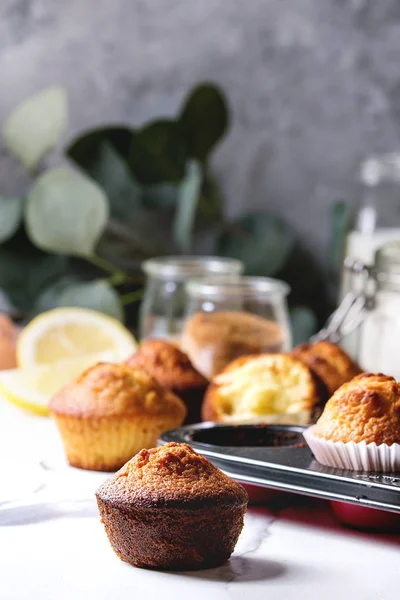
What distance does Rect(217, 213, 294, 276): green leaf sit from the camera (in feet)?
Result: 8.12

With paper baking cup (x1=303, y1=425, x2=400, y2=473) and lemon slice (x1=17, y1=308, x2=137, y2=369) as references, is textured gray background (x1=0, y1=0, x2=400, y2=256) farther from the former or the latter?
paper baking cup (x1=303, y1=425, x2=400, y2=473)

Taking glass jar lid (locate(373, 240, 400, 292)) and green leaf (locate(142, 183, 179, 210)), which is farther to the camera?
green leaf (locate(142, 183, 179, 210))

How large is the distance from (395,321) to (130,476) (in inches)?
30.2

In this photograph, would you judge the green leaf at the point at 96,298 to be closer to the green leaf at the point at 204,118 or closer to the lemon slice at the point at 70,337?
the lemon slice at the point at 70,337

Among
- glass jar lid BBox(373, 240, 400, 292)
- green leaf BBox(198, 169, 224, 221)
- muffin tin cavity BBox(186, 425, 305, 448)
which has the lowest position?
muffin tin cavity BBox(186, 425, 305, 448)

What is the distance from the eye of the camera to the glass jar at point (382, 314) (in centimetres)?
155

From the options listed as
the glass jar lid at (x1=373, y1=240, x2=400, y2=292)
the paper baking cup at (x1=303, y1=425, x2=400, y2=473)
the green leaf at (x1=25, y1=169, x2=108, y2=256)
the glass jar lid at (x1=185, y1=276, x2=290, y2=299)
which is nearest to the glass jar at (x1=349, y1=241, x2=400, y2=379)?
the glass jar lid at (x1=373, y1=240, x2=400, y2=292)

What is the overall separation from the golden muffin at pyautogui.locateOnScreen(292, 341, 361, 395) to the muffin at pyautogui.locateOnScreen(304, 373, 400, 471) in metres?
0.35

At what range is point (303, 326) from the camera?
2.40m

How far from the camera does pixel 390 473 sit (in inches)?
39.7

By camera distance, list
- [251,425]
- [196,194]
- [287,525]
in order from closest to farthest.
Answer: [287,525] → [251,425] → [196,194]

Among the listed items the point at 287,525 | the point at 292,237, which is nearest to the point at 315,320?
the point at 292,237

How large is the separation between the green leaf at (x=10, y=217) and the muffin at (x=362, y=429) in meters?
1.46

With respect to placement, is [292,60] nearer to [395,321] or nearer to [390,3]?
[390,3]
